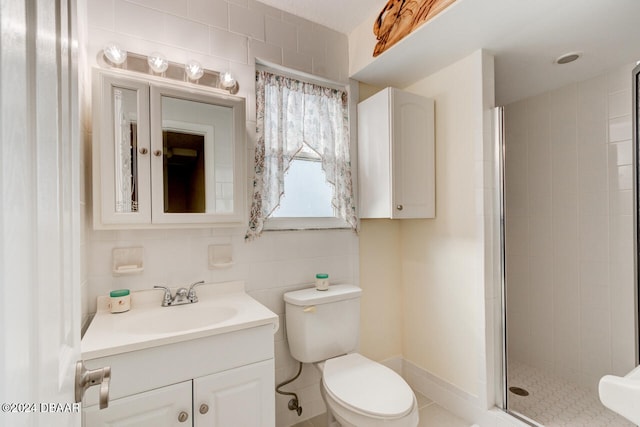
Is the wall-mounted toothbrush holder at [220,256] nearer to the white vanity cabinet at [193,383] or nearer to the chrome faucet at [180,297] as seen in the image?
the chrome faucet at [180,297]

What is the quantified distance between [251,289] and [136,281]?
56 cm

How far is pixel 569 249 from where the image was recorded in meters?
2.18

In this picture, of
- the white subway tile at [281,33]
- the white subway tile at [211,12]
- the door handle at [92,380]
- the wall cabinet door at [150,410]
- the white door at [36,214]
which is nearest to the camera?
the white door at [36,214]

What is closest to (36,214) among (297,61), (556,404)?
(297,61)

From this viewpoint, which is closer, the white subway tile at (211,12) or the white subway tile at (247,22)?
the white subway tile at (211,12)

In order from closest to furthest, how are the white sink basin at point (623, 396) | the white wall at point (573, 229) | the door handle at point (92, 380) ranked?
the door handle at point (92, 380) < the white sink basin at point (623, 396) < the white wall at point (573, 229)

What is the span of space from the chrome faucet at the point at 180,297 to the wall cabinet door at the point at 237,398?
0.44 metres

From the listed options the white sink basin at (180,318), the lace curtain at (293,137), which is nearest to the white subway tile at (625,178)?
Result: the lace curtain at (293,137)

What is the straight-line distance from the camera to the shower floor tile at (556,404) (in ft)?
5.67

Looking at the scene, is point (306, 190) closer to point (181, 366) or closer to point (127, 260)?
point (127, 260)

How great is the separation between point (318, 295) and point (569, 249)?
184 cm

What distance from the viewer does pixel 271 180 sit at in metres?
1.80

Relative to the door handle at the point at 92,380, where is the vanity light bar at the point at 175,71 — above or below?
above

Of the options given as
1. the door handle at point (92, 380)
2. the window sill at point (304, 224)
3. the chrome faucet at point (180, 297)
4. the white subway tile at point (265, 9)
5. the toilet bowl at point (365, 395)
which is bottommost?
the toilet bowl at point (365, 395)
